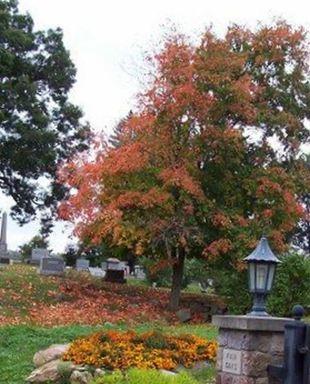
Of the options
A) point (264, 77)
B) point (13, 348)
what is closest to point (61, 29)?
point (264, 77)

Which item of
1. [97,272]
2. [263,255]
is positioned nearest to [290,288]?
[263,255]

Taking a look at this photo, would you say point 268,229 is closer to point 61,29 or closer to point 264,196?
point 264,196

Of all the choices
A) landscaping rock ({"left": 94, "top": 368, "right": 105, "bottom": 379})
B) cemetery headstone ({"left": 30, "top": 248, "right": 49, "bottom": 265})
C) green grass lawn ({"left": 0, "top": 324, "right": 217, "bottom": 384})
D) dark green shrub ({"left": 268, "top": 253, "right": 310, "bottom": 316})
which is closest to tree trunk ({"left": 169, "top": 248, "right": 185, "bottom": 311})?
dark green shrub ({"left": 268, "top": 253, "right": 310, "bottom": 316})

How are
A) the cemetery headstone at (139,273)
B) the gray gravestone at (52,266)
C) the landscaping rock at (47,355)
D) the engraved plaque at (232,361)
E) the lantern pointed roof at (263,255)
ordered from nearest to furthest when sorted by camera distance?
the engraved plaque at (232,361) → the lantern pointed roof at (263,255) → the landscaping rock at (47,355) → the gray gravestone at (52,266) → the cemetery headstone at (139,273)

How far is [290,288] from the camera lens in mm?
16359

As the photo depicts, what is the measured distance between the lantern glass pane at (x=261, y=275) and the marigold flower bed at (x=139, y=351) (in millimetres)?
2269

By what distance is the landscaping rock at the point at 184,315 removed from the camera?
18391 millimetres

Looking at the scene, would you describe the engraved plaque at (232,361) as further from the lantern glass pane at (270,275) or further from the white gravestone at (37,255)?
the white gravestone at (37,255)

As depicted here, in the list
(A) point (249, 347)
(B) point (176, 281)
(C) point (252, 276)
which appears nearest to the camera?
(A) point (249, 347)

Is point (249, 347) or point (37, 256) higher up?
point (37, 256)

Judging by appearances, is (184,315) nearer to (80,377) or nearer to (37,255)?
(80,377)

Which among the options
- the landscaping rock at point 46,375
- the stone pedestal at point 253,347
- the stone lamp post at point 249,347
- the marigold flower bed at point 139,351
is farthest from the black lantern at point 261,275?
the landscaping rock at point 46,375

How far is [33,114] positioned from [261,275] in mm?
25490

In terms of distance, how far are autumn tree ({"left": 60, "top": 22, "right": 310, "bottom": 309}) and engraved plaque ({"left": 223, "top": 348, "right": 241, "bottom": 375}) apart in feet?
36.4
